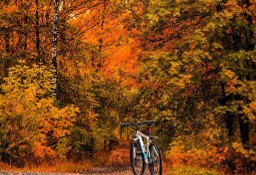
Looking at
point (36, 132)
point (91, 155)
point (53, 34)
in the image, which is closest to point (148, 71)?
point (36, 132)

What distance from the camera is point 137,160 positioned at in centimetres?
889

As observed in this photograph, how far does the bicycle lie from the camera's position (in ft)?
26.5

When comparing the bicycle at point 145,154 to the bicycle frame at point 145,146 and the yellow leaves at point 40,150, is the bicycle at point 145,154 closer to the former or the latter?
the bicycle frame at point 145,146

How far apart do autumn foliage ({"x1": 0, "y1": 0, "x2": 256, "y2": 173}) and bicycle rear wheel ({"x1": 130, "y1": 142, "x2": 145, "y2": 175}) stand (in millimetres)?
2757

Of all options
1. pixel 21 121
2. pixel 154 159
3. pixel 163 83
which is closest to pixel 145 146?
pixel 154 159

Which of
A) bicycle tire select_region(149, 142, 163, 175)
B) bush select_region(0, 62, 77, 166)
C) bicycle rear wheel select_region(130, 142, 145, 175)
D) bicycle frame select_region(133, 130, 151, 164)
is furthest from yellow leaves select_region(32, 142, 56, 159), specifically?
bicycle tire select_region(149, 142, 163, 175)

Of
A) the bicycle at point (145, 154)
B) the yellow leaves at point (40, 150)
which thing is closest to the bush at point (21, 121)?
the yellow leaves at point (40, 150)

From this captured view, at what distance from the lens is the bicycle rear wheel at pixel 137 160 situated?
860 cm

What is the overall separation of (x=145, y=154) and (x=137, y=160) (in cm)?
67

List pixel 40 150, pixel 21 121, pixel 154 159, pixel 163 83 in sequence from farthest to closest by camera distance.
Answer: pixel 163 83 → pixel 40 150 → pixel 21 121 → pixel 154 159

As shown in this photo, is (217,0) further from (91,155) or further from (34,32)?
(91,155)

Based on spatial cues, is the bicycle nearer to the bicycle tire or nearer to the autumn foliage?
the bicycle tire

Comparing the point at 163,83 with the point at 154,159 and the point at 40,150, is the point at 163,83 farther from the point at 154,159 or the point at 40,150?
the point at 154,159

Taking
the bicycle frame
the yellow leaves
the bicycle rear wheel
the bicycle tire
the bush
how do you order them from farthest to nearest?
the yellow leaves, the bush, the bicycle rear wheel, the bicycle frame, the bicycle tire
